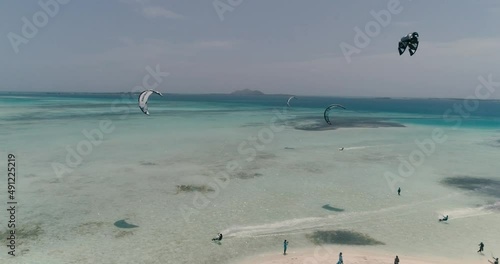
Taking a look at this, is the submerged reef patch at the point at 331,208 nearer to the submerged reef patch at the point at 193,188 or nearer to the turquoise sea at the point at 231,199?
the turquoise sea at the point at 231,199

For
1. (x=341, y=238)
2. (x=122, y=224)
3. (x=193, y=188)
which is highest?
(x=193, y=188)

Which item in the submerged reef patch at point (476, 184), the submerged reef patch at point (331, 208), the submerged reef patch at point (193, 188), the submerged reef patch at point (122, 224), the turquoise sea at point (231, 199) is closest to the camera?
the turquoise sea at point (231, 199)

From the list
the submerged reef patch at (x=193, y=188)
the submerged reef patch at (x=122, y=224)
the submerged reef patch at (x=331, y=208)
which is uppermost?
the submerged reef patch at (x=193, y=188)

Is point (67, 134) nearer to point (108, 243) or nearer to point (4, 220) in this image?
point (4, 220)

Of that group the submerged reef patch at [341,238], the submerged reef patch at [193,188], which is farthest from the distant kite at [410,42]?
the submerged reef patch at [193,188]

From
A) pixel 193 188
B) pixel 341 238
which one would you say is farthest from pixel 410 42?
pixel 193 188

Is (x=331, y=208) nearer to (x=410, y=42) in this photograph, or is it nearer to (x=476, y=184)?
(x=410, y=42)

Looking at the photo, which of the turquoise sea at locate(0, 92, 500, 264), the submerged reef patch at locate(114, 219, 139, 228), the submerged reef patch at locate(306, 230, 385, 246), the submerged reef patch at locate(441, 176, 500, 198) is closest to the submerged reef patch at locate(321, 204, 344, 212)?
the turquoise sea at locate(0, 92, 500, 264)

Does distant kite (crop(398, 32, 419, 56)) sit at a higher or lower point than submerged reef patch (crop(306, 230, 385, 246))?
higher

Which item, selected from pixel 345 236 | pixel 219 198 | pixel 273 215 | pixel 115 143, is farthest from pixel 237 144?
pixel 345 236

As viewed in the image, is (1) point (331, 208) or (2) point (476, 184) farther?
(2) point (476, 184)

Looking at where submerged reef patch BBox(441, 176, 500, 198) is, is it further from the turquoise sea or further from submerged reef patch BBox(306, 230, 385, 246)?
submerged reef patch BBox(306, 230, 385, 246)
